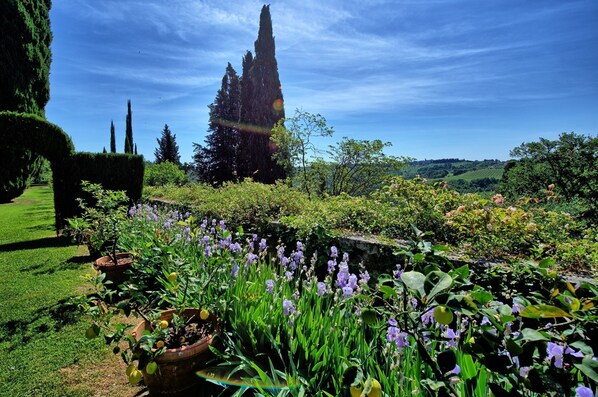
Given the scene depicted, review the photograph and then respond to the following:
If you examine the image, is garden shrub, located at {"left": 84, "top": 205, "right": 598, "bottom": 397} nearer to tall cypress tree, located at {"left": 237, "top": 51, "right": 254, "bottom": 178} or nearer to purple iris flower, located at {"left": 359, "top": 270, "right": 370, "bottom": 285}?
purple iris flower, located at {"left": 359, "top": 270, "right": 370, "bottom": 285}

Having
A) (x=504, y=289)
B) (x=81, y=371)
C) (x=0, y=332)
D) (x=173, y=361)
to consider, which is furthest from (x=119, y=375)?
(x=504, y=289)

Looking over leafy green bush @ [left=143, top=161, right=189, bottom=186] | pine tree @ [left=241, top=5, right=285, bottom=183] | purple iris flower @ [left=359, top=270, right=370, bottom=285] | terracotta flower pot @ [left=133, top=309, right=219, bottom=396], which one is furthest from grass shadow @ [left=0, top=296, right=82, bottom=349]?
pine tree @ [left=241, top=5, right=285, bottom=183]

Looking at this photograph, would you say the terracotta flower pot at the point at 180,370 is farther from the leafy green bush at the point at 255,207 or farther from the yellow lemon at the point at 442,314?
the leafy green bush at the point at 255,207

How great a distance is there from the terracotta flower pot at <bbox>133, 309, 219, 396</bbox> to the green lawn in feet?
2.76

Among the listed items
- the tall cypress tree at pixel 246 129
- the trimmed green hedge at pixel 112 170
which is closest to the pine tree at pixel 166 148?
the tall cypress tree at pixel 246 129

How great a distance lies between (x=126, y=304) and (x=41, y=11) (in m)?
22.0

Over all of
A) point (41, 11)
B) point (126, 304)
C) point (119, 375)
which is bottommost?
point (119, 375)

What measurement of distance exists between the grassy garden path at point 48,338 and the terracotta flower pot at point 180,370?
55 centimetres

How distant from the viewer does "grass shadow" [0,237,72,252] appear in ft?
23.2

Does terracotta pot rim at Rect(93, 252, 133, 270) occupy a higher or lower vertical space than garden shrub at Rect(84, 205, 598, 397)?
lower

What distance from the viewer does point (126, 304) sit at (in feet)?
6.78

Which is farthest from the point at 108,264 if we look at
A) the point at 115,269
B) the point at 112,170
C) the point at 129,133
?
the point at 129,133

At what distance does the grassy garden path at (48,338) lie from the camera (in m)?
2.54

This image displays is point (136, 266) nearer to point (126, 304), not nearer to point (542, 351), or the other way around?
point (126, 304)
